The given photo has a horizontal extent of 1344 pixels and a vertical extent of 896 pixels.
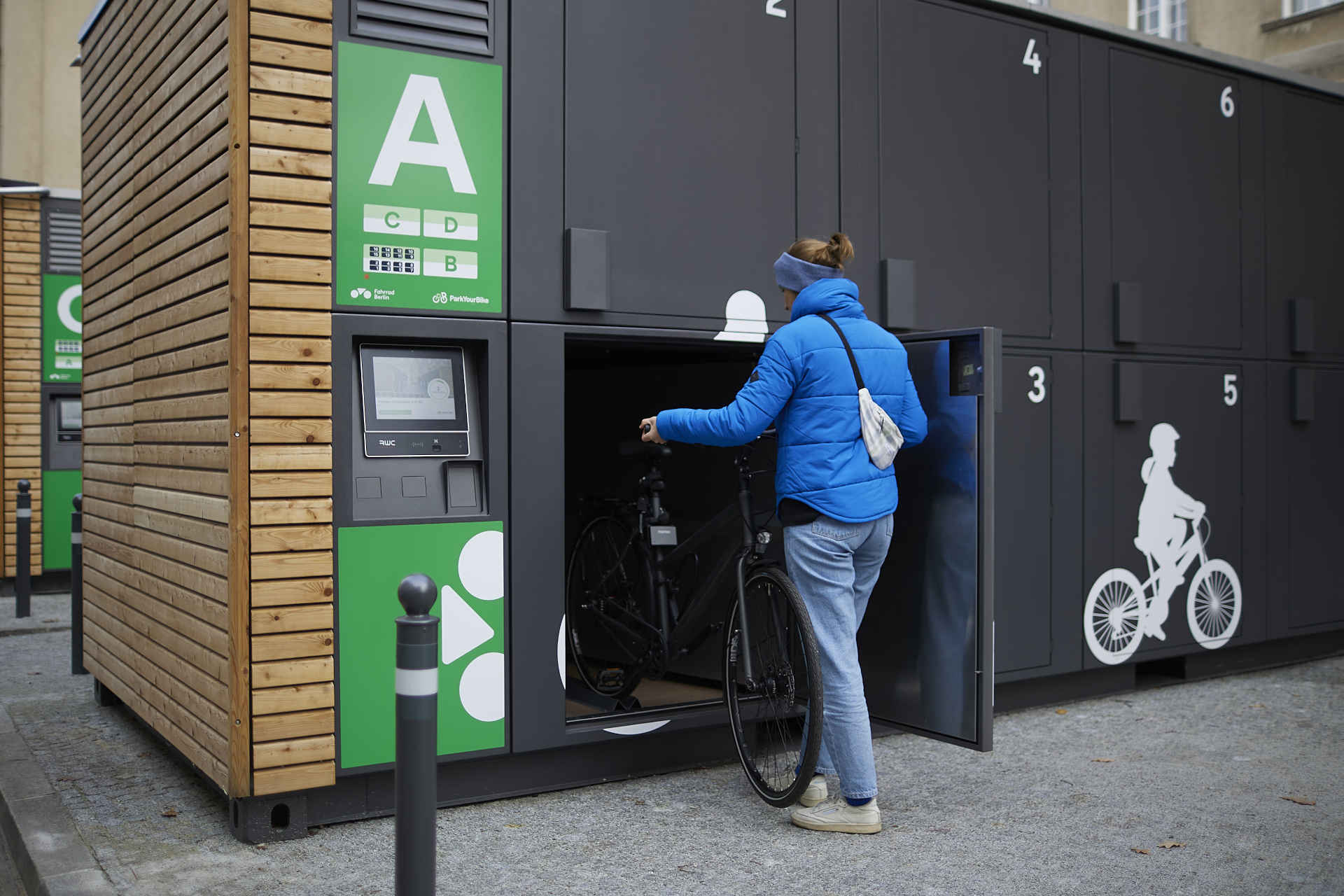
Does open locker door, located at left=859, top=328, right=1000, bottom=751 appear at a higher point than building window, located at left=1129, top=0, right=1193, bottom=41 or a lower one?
lower

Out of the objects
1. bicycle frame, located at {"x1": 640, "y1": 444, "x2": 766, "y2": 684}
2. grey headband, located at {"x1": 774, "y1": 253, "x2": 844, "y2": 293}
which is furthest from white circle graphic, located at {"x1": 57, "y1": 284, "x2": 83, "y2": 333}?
grey headband, located at {"x1": 774, "y1": 253, "x2": 844, "y2": 293}

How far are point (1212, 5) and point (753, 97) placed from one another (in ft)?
53.8

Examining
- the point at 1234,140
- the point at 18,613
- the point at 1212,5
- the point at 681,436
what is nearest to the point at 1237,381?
Answer: the point at 1234,140

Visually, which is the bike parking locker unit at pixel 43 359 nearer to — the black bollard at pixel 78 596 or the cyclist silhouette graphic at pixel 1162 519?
the black bollard at pixel 78 596

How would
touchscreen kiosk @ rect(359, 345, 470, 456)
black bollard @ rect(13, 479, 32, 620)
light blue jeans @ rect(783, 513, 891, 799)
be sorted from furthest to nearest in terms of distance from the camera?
1. black bollard @ rect(13, 479, 32, 620)
2. touchscreen kiosk @ rect(359, 345, 470, 456)
3. light blue jeans @ rect(783, 513, 891, 799)

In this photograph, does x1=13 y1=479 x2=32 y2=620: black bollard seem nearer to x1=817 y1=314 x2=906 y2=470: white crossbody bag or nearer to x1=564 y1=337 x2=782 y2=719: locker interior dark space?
x1=564 y1=337 x2=782 y2=719: locker interior dark space

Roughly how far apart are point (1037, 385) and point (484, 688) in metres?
3.55

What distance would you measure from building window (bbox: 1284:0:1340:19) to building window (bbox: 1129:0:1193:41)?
74.8 inches

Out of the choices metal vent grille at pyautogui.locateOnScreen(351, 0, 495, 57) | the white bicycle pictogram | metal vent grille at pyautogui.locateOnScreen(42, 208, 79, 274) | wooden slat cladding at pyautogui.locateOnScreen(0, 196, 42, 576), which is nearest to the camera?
metal vent grille at pyautogui.locateOnScreen(351, 0, 495, 57)

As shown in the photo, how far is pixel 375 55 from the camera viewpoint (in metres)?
4.66

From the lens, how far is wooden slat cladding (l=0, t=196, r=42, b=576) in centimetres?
1248

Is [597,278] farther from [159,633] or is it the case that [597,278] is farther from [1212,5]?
[1212,5]

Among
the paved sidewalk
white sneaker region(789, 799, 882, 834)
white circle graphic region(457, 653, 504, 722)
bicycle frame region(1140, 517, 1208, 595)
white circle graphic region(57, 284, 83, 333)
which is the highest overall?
white circle graphic region(57, 284, 83, 333)

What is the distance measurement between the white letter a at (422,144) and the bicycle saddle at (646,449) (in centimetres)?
152
